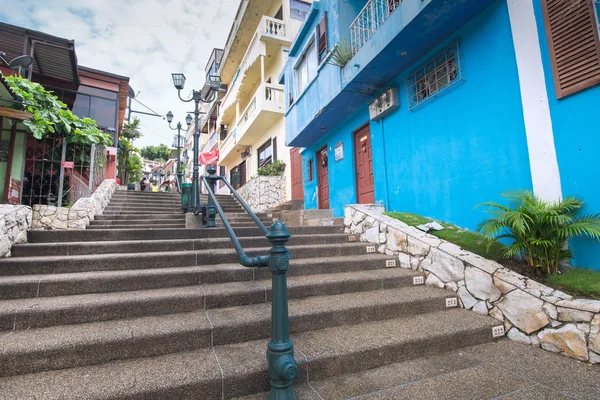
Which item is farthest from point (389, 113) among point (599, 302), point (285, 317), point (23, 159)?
point (23, 159)

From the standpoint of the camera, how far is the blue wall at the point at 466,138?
12.0 ft

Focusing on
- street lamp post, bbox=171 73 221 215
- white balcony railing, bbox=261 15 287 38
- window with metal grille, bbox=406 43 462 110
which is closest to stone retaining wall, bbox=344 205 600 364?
window with metal grille, bbox=406 43 462 110

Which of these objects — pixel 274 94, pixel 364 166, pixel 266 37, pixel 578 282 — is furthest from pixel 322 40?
pixel 578 282

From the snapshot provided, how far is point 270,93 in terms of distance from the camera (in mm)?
11180

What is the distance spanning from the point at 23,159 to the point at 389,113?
9.16m

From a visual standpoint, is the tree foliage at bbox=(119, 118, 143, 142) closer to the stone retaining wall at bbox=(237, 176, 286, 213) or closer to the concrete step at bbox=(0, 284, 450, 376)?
the stone retaining wall at bbox=(237, 176, 286, 213)

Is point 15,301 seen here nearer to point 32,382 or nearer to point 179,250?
point 32,382

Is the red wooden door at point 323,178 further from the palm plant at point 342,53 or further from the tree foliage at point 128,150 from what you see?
the tree foliage at point 128,150

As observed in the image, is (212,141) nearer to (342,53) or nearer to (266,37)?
(266,37)

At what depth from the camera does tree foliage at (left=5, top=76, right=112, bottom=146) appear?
5.98 meters

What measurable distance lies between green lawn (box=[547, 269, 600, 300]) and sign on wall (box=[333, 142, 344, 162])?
543cm

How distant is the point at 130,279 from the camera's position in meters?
2.94

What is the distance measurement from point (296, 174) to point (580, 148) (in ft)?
27.4

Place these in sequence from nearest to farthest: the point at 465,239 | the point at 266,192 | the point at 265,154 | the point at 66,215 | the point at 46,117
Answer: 1. the point at 465,239
2. the point at 66,215
3. the point at 46,117
4. the point at 266,192
5. the point at 265,154
